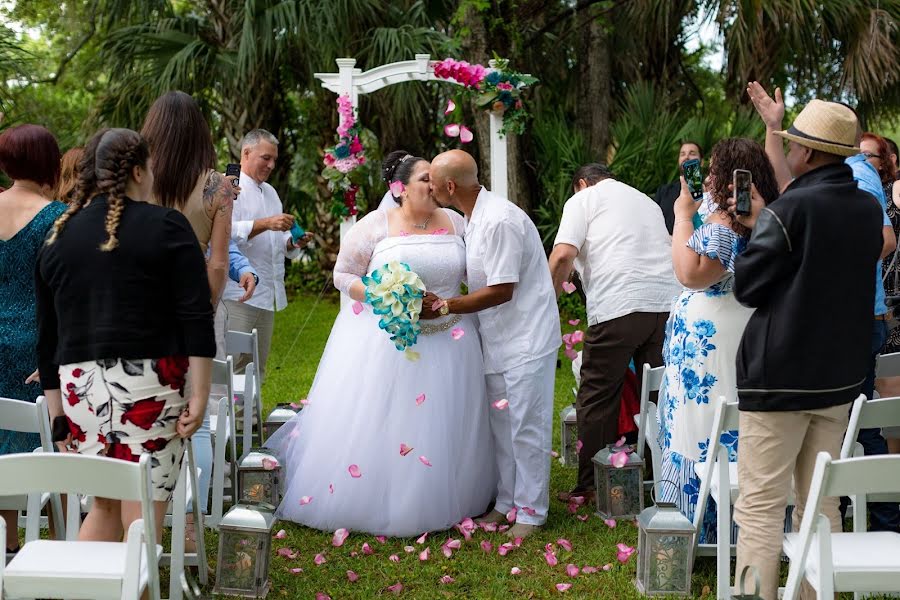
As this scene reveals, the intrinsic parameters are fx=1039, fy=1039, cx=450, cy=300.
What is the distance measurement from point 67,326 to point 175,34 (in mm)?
9312

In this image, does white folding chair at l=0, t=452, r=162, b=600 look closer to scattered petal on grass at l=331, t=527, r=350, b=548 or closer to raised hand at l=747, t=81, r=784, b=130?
scattered petal on grass at l=331, t=527, r=350, b=548

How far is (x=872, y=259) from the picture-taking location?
339 centimetres

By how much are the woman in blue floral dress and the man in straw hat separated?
56cm

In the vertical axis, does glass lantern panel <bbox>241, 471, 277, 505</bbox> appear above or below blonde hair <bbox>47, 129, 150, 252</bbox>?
below

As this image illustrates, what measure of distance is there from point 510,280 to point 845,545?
2.06 meters

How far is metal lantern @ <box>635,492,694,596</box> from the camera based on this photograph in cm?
404

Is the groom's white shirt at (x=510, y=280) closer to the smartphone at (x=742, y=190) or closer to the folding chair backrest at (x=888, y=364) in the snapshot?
the smartphone at (x=742, y=190)

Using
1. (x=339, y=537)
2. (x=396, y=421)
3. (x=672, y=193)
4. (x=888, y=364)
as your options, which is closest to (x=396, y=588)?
(x=339, y=537)

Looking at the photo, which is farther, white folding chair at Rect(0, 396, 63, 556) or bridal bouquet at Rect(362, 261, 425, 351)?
bridal bouquet at Rect(362, 261, 425, 351)

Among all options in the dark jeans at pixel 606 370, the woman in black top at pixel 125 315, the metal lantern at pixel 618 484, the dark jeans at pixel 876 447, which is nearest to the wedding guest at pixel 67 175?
the woman in black top at pixel 125 315

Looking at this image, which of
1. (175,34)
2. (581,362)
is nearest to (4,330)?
(581,362)

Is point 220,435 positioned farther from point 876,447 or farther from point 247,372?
A: point 876,447

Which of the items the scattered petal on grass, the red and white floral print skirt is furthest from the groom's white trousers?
the red and white floral print skirt

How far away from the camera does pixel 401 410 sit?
5004 millimetres
